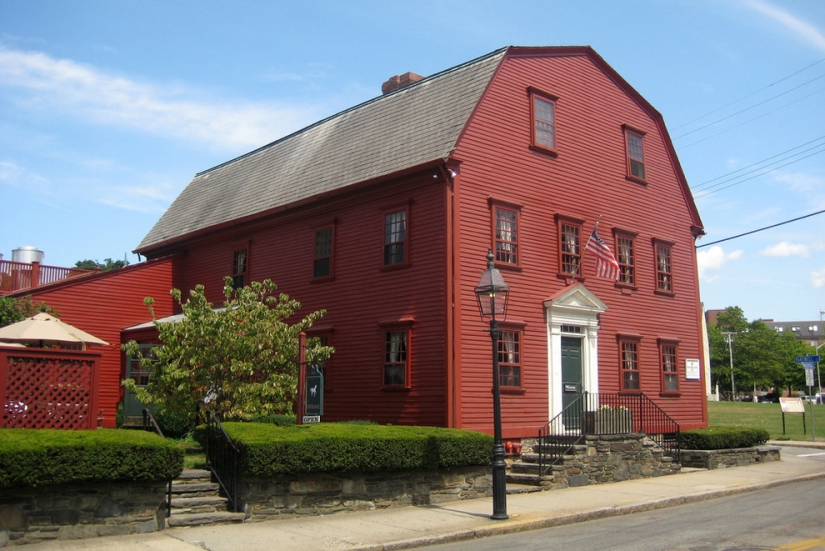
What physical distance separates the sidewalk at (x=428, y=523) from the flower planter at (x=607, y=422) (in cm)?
121

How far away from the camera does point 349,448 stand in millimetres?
12312

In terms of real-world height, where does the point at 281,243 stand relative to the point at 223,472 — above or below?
above

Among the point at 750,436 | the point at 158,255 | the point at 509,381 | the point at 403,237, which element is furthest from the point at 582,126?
the point at 158,255

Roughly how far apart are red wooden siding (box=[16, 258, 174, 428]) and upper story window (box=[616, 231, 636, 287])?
47.6ft

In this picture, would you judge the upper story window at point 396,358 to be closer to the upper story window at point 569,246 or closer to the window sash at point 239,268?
the upper story window at point 569,246

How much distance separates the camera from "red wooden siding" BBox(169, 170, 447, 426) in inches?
674

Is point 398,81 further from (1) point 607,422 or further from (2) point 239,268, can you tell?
(1) point 607,422

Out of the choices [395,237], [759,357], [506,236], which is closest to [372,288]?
[395,237]

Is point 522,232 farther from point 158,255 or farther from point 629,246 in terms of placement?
point 158,255

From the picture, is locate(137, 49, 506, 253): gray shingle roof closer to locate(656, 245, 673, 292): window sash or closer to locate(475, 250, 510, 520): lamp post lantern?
locate(475, 250, 510, 520): lamp post lantern

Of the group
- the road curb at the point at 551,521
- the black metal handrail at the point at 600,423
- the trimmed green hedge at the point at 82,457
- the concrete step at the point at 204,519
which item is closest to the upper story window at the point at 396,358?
the black metal handrail at the point at 600,423

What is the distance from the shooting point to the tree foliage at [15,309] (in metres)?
20.7

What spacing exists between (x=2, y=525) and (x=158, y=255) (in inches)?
754

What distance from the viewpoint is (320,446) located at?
12.0m
